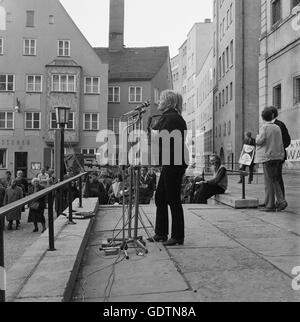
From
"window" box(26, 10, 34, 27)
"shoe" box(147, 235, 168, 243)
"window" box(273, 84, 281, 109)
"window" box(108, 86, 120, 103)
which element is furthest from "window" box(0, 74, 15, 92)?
"shoe" box(147, 235, 168, 243)

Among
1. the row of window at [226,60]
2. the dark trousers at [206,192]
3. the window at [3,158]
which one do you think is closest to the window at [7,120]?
the window at [3,158]

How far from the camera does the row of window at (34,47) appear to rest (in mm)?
41000

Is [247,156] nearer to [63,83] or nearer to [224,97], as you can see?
[63,83]

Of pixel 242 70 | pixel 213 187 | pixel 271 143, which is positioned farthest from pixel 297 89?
pixel 242 70

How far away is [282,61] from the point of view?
21.2m

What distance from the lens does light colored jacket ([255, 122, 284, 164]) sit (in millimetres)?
8570

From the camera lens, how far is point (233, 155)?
39.3 meters

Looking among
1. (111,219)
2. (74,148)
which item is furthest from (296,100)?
(74,148)

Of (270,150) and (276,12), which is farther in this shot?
(276,12)

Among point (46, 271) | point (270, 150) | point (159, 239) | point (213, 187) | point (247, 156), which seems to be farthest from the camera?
point (247, 156)

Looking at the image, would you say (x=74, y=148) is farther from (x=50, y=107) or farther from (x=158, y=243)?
(x=158, y=243)

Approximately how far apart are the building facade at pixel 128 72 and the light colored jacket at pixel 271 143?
34.4 m

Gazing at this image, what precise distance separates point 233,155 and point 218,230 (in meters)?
32.7

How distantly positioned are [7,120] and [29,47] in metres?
6.32
